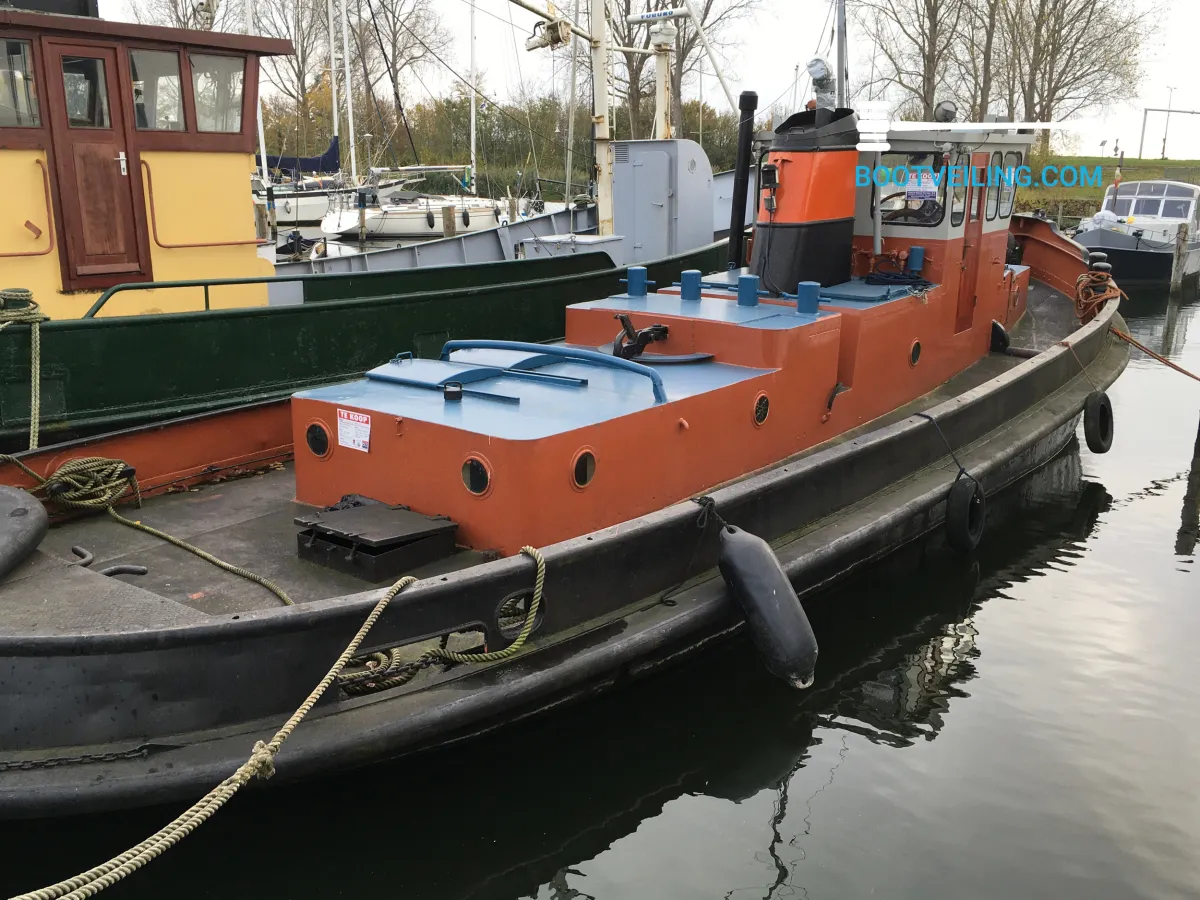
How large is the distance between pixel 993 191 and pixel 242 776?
736cm

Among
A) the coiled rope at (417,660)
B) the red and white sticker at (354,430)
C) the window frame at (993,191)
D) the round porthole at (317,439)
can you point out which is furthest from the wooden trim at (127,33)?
the window frame at (993,191)

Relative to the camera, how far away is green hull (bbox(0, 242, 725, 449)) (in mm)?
6027

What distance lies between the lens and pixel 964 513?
696cm

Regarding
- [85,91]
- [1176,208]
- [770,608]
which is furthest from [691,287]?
[1176,208]

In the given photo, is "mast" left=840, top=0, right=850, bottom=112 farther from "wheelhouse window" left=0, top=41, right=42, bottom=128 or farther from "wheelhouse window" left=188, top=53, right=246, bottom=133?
"wheelhouse window" left=0, top=41, right=42, bottom=128

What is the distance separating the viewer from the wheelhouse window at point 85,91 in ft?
23.5

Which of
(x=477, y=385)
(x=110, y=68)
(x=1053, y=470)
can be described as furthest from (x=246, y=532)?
(x=1053, y=470)

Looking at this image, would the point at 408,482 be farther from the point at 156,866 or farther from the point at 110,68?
the point at 110,68

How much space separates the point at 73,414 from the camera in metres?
6.14

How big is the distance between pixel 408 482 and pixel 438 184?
31358 mm

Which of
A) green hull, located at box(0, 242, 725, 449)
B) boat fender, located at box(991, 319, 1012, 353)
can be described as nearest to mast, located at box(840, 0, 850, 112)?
boat fender, located at box(991, 319, 1012, 353)

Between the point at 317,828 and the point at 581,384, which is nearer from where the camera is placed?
the point at 317,828

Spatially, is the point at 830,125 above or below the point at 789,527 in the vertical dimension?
above

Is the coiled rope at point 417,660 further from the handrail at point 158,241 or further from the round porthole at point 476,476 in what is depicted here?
the handrail at point 158,241
